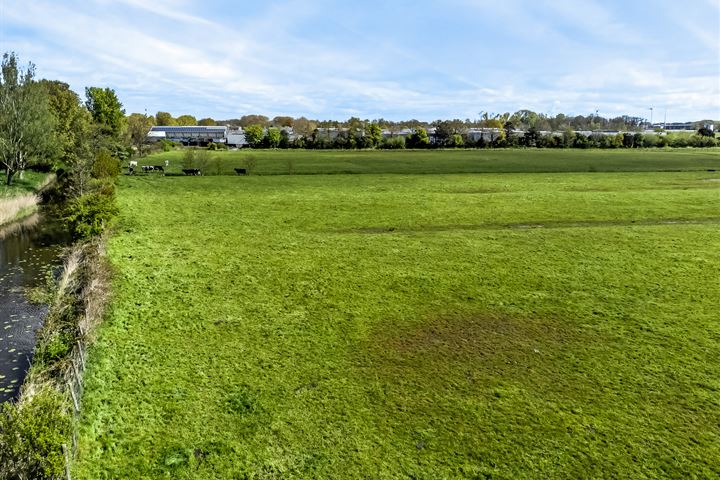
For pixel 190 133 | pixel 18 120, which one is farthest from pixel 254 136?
pixel 18 120

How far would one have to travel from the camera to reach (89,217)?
30.0 metres

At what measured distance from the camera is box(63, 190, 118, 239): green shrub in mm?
29203

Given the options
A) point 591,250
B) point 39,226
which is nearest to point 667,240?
point 591,250

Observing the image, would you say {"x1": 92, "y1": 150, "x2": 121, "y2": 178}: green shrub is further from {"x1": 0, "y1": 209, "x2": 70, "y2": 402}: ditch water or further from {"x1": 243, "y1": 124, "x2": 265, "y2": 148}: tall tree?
{"x1": 243, "y1": 124, "x2": 265, "y2": 148}: tall tree

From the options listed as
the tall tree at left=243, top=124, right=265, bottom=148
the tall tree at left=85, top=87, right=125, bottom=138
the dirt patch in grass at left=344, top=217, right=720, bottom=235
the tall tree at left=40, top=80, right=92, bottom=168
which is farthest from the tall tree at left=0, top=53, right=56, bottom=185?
the tall tree at left=243, top=124, right=265, bottom=148

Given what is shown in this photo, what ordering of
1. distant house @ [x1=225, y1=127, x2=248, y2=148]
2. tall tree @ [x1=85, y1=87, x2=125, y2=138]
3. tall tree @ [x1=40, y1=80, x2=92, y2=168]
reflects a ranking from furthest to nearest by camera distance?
1. distant house @ [x1=225, y1=127, x2=248, y2=148]
2. tall tree @ [x1=85, y1=87, x2=125, y2=138]
3. tall tree @ [x1=40, y1=80, x2=92, y2=168]

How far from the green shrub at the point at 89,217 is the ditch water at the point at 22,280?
1.48 meters

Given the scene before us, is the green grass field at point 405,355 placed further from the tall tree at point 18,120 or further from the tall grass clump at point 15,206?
the tall tree at point 18,120

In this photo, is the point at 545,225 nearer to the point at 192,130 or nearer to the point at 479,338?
the point at 479,338

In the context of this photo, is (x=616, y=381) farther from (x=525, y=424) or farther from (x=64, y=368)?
(x=64, y=368)

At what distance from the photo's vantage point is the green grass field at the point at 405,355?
10.8 meters

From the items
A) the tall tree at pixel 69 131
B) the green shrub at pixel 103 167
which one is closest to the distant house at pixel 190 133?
the tall tree at pixel 69 131

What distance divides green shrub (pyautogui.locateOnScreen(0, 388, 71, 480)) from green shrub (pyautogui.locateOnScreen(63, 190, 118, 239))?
2200cm

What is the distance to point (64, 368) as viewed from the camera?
13.8 metres
